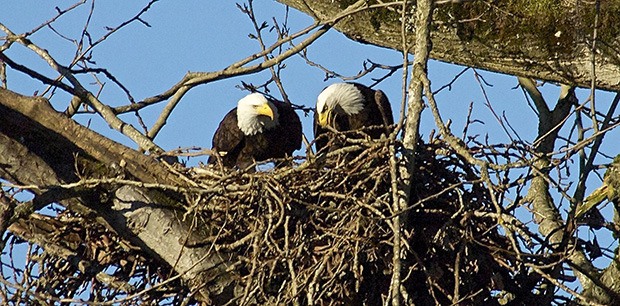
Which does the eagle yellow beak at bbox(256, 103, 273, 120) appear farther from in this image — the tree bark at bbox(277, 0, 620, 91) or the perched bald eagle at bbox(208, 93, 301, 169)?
the tree bark at bbox(277, 0, 620, 91)

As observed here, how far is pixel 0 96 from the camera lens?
4941mm

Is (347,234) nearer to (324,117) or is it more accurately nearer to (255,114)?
(324,117)

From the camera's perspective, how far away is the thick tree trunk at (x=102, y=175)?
480 cm

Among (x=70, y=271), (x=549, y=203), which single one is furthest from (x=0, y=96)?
(x=549, y=203)

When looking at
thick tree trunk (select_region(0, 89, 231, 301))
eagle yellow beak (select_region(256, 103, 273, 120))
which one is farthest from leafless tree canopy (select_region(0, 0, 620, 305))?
eagle yellow beak (select_region(256, 103, 273, 120))

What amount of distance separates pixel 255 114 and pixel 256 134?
5.6 inches

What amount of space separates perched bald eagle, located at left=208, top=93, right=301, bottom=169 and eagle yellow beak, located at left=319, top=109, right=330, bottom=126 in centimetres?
32

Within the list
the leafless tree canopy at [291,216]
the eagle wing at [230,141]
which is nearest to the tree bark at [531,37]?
the leafless tree canopy at [291,216]

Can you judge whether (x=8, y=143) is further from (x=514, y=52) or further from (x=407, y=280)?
(x=514, y=52)

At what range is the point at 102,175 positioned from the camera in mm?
4949

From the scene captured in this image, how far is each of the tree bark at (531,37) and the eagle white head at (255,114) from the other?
157 cm

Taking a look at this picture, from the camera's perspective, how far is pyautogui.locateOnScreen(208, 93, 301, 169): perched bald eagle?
23.2 ft

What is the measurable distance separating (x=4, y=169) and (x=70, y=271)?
2.11ft

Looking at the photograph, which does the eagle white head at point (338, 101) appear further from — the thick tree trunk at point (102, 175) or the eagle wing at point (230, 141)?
the thick tree trunk at point (102, 175)
